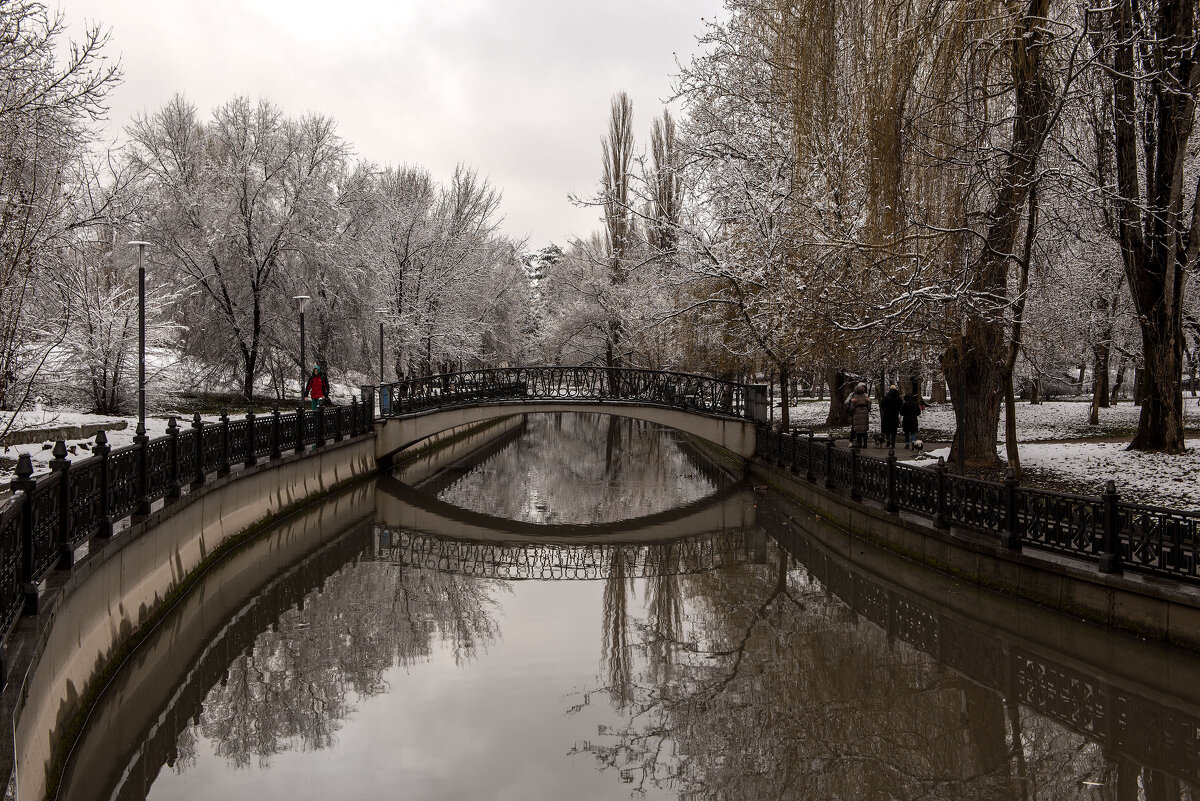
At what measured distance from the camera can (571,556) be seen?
1591cm

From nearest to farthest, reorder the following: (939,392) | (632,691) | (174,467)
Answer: (632,691) < (174,467) < (939,392)

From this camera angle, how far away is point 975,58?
1168cm

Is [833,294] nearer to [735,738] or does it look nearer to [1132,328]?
[735,738]

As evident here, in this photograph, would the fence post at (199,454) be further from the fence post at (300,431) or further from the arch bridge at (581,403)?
the arch bridge at (581,403)

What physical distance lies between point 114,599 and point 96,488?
1.08 m

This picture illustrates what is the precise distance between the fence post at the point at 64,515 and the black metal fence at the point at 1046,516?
9460 millimetres

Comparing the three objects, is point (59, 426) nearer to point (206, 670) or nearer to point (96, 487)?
point (96, 487)

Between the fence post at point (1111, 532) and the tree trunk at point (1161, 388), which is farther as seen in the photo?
the tree trunk at point (1161, 388)

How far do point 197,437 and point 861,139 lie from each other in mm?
10998

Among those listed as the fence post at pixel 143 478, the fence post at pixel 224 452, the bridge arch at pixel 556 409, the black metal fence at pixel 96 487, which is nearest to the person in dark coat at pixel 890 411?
the bridge arch at pixel 556 409

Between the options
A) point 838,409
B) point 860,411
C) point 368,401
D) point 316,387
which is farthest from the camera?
point 838,409

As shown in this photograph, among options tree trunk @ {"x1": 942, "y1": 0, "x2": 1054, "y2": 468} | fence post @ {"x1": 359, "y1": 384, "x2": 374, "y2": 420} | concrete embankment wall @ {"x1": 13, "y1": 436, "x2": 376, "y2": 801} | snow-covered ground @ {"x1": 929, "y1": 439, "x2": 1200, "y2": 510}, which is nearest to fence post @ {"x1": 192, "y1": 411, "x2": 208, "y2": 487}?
concrete embankment wall @ {"x1": 13, "y1": 436, "x2": 376, "y2": 801}

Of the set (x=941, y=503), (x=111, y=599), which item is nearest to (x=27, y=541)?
(x=111, y=599)

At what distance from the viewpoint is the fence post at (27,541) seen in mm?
6430
